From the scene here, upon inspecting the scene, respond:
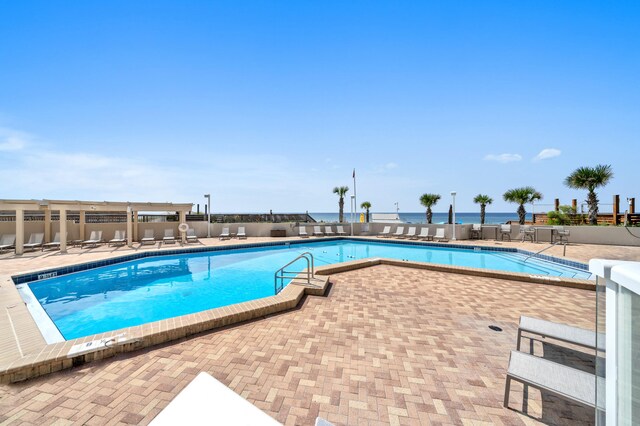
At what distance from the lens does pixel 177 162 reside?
20.6 m

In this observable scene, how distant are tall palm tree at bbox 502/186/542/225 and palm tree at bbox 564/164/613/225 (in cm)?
213

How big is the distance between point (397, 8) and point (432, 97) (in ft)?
16.8

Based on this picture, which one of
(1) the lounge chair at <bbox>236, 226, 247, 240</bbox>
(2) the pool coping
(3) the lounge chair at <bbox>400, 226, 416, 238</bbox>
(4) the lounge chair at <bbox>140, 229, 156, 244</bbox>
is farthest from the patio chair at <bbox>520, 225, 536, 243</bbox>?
(4) the lounge chair at <bbox>140, 229, 156, 244</bbox>

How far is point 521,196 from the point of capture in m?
16.6

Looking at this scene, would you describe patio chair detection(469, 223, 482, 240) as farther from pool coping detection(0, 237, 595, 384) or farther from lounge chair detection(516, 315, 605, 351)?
lounge chair detection(516, 315, 605, 351)

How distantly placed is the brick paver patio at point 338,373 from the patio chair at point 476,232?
1103cm

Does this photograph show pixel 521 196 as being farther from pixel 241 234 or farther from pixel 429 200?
pixel 241 234

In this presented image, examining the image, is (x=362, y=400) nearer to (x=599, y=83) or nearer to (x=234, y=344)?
(x=234, y=344)

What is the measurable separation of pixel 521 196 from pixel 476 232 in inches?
203

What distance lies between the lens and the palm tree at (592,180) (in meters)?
14.0

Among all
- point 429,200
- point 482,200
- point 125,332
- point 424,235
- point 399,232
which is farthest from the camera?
point 429,200

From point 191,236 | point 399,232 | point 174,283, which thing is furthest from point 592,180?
point 191,236

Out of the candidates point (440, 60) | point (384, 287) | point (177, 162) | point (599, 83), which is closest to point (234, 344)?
point (384, 287)

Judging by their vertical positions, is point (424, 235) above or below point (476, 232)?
below
